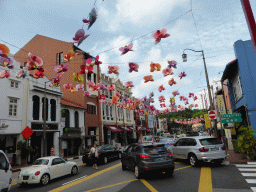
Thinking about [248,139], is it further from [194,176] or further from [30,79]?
[30,79]

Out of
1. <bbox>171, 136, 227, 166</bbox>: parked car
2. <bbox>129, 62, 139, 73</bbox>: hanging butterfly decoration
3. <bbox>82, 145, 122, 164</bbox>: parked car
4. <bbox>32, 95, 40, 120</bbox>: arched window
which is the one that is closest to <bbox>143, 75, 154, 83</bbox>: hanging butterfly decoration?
<bbox>129, 62, 139, 73</bbox>: hanging butterfly decoration

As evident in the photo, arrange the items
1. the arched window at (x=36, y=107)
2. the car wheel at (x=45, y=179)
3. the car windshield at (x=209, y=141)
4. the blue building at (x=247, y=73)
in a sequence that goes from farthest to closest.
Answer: the arched window at (x=36, y=107) < the blue building at (x=247, y=73) < the car windshield at (x=209, y=141) < the car wheel at (x=45, y=179)

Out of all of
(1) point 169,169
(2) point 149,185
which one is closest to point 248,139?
(1) point 169,169

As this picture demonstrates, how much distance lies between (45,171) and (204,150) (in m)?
8.04

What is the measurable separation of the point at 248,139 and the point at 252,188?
583cm

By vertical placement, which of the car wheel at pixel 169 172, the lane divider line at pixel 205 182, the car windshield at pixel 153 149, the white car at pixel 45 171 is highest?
the car windshield at pixel 153 149

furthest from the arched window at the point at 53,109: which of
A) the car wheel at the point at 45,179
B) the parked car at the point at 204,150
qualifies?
the parked car at the point at 204,150

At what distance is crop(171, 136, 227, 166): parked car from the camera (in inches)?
375

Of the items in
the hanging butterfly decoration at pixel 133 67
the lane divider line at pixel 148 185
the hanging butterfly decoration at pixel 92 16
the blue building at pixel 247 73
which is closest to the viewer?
the hanging butterfly decoration at pixel 92 16

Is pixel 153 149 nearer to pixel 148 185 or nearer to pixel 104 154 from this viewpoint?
pixel 148 185

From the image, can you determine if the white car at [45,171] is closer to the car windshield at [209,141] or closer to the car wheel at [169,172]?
the car wheel at [169,172]

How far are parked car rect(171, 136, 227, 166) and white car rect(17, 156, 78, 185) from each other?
6.80 m

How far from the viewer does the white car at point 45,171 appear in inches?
334

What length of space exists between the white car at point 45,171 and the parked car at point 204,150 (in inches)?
268
